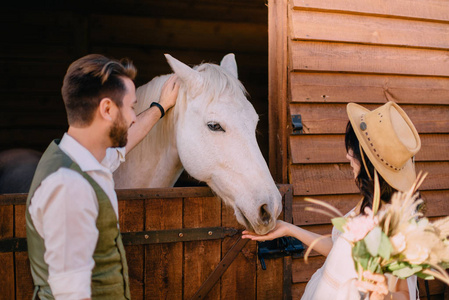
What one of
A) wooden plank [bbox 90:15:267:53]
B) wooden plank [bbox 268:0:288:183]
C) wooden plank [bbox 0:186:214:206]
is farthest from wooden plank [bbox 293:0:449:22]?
wooden plank [bbox 90:15:267:53]

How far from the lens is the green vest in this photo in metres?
1.13

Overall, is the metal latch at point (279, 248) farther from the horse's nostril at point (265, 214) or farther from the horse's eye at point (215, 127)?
the horse's eye at point (215, 127)

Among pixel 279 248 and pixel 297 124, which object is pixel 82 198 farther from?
pixel 297 124

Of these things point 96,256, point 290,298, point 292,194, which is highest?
point 292,194

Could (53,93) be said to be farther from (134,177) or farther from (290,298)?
(290,298)

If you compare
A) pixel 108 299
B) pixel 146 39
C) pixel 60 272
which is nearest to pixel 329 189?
pixel 108 299

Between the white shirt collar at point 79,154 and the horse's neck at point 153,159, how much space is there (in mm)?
1156

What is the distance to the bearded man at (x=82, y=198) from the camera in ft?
3.36

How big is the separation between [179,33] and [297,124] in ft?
11.7

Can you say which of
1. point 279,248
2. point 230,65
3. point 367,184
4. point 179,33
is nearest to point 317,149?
point 279,248

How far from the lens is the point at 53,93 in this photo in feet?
16.7

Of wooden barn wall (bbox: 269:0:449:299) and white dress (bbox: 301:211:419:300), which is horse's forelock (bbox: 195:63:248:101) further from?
white dress (bbox: 301:211:419:300)

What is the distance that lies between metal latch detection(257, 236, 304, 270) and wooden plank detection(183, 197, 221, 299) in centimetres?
29

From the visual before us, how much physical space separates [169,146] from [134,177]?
1.01 ft
